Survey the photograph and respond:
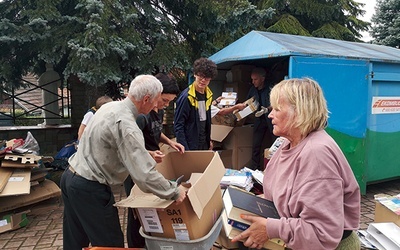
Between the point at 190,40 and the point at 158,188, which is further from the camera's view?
the point at 190,40

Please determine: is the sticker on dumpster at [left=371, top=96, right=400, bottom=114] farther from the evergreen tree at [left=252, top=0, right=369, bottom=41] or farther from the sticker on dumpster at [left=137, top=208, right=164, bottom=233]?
the evergreen tree at [left=252, top=0, right=369, bottom=41]

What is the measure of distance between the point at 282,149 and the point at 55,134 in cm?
677

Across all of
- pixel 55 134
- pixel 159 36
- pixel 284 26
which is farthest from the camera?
pixel 284 26

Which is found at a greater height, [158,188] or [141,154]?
[141,154]

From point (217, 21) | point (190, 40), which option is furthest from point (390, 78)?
point (190, 40)

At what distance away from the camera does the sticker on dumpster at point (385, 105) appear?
→ 4.46 metres

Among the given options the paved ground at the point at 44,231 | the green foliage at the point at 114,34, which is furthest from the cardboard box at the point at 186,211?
the green foliage at the point at 114,34

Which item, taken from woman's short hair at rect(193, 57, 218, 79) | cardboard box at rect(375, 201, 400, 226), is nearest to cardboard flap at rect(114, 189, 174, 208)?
woman's short hair at rect(193, 57, 218, 79)

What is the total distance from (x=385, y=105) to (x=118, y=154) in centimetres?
423

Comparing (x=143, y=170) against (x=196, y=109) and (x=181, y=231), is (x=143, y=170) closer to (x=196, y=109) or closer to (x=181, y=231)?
(x=181, y=231)

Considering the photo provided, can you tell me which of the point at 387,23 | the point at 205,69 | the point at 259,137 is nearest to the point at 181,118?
the point at 205,69

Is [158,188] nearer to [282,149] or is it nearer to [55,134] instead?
[282,149]

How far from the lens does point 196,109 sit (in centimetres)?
362

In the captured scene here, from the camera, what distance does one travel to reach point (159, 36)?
556cm
